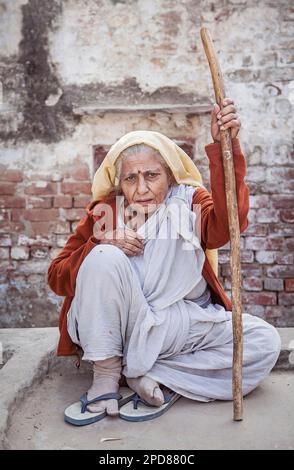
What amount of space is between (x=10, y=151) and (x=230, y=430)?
3715 mm

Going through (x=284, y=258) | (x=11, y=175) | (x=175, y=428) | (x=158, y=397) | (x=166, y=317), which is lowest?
(x=175, y=428)

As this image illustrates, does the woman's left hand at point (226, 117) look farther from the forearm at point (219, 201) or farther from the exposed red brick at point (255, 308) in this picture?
the exposed red brick at point (255, 308)

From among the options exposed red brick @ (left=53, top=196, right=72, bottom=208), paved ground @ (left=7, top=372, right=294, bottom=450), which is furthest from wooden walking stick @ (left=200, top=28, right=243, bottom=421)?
exposed red brick @ (left=53, top=196, right=72, bottom=208)

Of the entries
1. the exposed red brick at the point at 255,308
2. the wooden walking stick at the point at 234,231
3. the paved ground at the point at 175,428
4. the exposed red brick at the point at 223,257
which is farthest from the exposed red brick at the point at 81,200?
the wooden walking stick at the point at 234,231

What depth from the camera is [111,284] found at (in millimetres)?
2309

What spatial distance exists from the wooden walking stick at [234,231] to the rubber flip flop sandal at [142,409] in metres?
0.30

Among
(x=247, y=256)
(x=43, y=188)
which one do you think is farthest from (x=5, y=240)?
(x=247, y=256)

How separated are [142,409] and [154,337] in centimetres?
30

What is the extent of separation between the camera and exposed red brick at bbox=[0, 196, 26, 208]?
513 cm

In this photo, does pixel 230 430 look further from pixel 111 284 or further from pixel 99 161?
pixel 99 161

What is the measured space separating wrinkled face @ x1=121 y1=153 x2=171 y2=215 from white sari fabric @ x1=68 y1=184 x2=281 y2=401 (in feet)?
0.20

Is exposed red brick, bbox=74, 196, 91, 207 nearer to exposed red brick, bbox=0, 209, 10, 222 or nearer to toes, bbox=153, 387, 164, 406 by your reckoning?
exposed red brick, bbox=0, 209, 10, 222

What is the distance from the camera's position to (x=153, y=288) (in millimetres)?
2465

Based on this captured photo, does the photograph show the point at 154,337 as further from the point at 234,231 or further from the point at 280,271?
the point at 280,271
